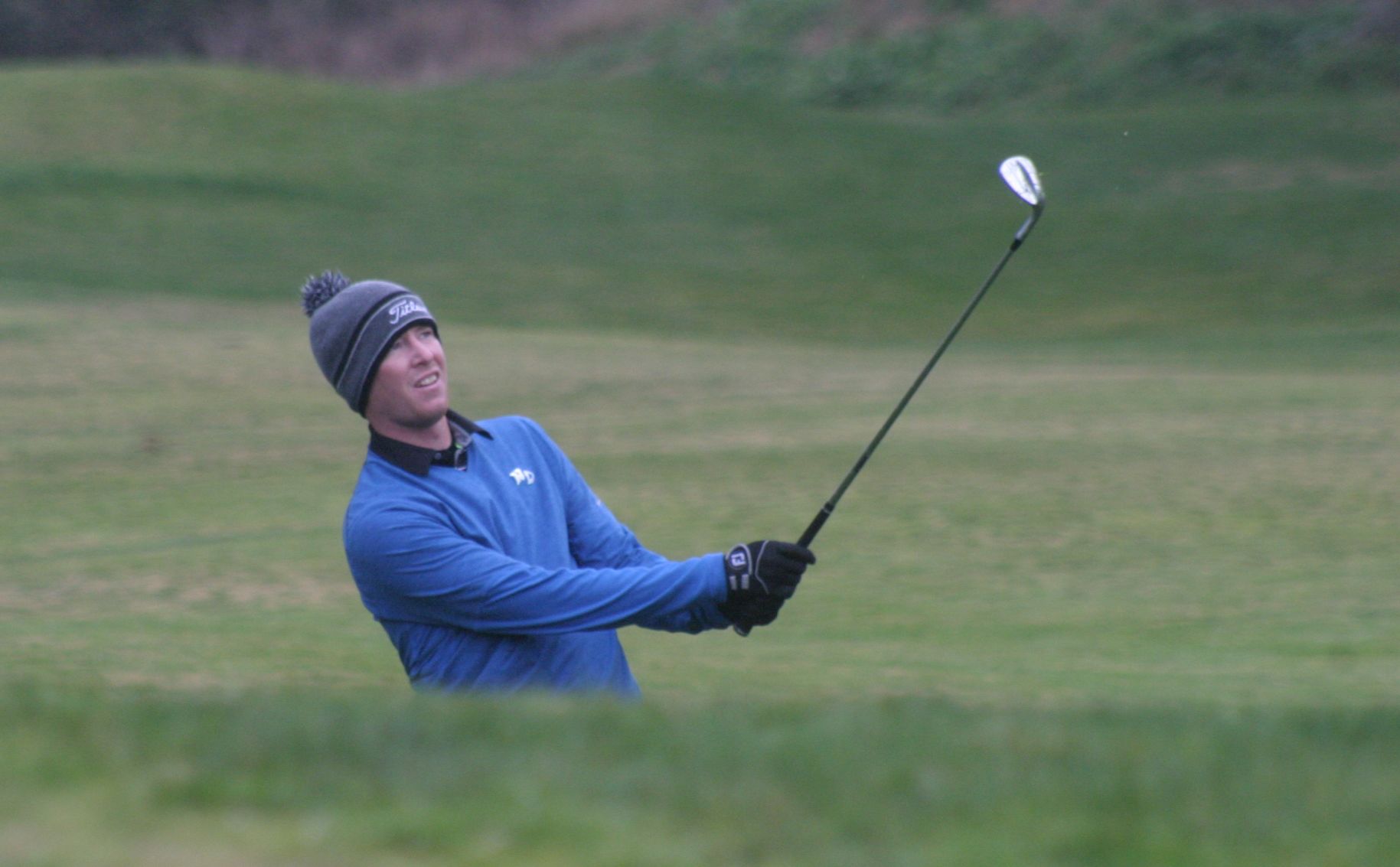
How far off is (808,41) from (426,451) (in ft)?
139

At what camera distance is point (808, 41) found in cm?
4581

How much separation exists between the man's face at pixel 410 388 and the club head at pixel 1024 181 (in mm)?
1961

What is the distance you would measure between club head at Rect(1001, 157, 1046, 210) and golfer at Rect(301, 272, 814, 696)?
1.64 meters

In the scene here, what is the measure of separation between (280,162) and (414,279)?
6.55m

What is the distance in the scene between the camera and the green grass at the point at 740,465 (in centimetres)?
281

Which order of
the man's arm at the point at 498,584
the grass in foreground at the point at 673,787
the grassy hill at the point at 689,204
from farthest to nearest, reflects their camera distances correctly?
the grassy hill at the point at 689,204 → the man's arm at the point at 498,584 → the grass in foreground at the point at 673,787

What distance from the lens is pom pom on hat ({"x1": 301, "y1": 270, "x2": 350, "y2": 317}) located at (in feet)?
16.4

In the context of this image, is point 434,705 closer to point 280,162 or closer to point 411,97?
point 280,162

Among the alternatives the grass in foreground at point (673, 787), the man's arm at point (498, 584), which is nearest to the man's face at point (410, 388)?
the man's arm at point (498, 584)

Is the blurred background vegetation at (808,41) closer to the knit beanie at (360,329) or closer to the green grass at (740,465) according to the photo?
the green grass at (740,465)

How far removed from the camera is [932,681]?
254 inches

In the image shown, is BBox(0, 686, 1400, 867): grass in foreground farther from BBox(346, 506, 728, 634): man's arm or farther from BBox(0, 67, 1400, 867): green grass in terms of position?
BBox(346, 506, 728, 634): man's arm

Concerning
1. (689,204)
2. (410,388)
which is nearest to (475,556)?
(410,388)

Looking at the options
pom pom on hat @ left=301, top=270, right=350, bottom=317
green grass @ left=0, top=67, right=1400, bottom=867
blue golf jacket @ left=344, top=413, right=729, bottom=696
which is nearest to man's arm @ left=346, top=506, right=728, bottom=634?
blue golf jacket @ left=344, top=413, right=729, bottom=696
